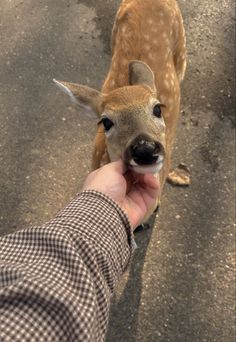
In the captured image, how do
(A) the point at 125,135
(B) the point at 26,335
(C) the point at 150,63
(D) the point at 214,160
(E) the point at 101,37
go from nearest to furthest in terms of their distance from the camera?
(B) the point at 26,335 < (A) the point at 125,135 < (C) the point at 150,63 < (D) the point at 214,160 < (E) the point at 101,37

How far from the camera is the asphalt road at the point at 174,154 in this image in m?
3.34

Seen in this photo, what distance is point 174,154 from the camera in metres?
3.93

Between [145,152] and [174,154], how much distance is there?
1.69 metres

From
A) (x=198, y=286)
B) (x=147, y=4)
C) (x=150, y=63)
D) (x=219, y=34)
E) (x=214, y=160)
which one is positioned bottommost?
(x=198, y=286)

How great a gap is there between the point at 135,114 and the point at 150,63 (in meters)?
0.84

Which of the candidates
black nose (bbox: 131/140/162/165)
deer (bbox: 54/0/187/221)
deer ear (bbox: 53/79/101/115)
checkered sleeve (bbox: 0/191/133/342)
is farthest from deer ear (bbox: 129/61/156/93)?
checkered sleeve (bbox: 0/191/133/342)

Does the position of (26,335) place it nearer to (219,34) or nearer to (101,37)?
(101,37)

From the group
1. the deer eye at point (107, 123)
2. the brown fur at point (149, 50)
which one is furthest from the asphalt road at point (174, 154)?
the deer eye at point (107, 123)

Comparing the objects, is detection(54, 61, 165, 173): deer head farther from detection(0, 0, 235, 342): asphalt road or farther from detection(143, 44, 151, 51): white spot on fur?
detection(0, 0, 235, 342): asphalt road

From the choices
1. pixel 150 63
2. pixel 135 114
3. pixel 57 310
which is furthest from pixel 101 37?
pixel 57 310

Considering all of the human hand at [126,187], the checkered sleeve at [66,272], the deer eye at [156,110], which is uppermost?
the checkered sleeve at [66,272]

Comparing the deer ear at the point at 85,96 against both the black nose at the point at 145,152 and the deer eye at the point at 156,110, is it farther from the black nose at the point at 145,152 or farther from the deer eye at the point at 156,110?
the black nose at the point at 145,152

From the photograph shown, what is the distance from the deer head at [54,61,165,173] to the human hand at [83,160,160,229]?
10 cm

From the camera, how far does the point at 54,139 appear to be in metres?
3.94
